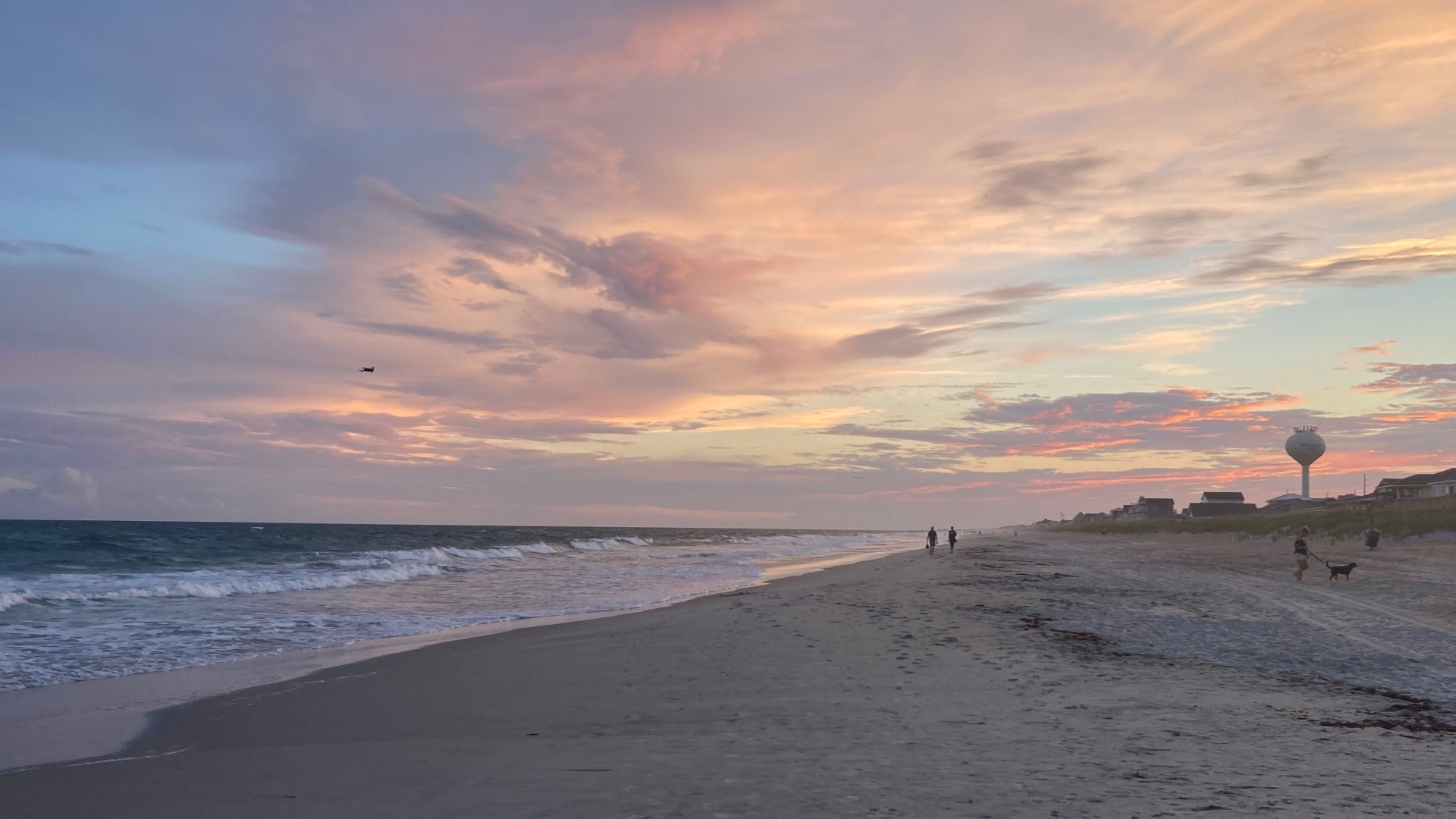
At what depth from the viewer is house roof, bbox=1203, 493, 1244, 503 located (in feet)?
469

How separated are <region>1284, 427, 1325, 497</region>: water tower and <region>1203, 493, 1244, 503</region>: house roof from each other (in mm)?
9759

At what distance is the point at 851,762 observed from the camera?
312 inches

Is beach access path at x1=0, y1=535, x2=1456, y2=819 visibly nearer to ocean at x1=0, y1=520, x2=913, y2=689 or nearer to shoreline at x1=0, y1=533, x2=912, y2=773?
shoreline at x1=0, y1=533, x2=912, y2=773

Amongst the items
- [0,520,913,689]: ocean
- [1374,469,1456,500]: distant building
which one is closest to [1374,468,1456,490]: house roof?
[1374,469,1456,500]: distant building

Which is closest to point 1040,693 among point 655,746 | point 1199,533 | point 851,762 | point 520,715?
point 851,762

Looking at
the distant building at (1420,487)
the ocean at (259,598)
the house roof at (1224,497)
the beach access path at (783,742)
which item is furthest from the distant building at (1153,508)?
the beach access path at (783,742)

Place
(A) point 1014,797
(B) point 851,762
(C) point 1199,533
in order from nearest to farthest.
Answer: (A) point 1014,797, (B) point 851,762, (C) point 1199,533

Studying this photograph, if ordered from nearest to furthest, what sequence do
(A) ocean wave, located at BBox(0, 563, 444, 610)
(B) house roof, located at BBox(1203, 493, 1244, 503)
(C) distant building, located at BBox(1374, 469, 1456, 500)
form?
1. (A) ocean wave, located at BBox(0, 563, 444, 610)
2. (C) distant building, located at BBox(1374, 469, 1456, 500)
3. (B) house roof, located at BBox(1203, 493, 1244, 503)

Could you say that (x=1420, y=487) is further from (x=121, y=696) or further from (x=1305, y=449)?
(x=121, y=696)

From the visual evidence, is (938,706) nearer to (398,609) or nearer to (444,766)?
(444,766)

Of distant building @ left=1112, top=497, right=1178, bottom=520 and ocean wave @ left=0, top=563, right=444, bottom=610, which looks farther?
distant building @ left=1112, top=497, right=1178, bottom=520

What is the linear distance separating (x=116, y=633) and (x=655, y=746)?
16.9 meters

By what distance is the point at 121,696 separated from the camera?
12820 millimetres

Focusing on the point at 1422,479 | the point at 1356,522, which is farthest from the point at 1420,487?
the point at 1356,522
